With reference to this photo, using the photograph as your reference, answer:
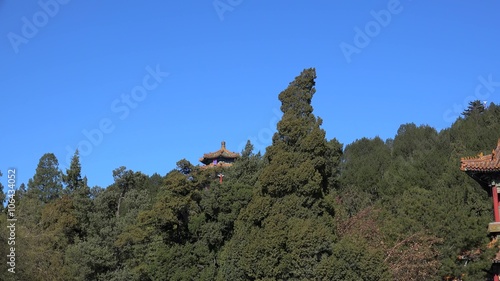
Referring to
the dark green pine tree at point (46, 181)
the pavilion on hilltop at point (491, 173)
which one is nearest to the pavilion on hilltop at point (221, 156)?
the dark green pine tree at point (46, 181)

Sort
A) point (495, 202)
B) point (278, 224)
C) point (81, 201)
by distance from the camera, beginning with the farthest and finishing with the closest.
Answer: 1. point (81, 201)
2. point (495, 202)
3. point (278, 224)

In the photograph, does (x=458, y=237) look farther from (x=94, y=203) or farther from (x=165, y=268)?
(x=94, y=203)

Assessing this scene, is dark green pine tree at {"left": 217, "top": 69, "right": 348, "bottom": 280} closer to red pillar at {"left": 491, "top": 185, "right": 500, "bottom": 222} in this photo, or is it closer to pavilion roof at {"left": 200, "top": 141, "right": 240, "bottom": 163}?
red pillar at {"left": 491, "top": 185, "right": 500, "bottom": 222}

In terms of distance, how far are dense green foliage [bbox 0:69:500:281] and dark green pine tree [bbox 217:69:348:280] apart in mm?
26

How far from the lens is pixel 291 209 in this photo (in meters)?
12.5

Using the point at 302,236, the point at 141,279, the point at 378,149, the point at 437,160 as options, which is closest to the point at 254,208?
the point at 302,236

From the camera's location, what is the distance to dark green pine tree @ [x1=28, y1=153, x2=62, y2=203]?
111ft

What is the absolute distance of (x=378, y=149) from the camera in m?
39.7

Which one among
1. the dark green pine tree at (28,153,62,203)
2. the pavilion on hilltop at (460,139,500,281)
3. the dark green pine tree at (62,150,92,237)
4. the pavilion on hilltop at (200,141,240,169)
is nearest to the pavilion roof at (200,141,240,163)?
the pavilion on hilltop at (200,141,240,169)

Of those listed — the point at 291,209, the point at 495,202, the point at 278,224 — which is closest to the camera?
the point at 278,224

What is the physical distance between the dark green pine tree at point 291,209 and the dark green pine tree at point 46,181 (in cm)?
2338

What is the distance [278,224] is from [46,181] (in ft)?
86.0

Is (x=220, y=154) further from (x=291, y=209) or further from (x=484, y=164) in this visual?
(x=291, y=209)

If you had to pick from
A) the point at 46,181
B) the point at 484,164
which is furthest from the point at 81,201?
the point at 484,164
